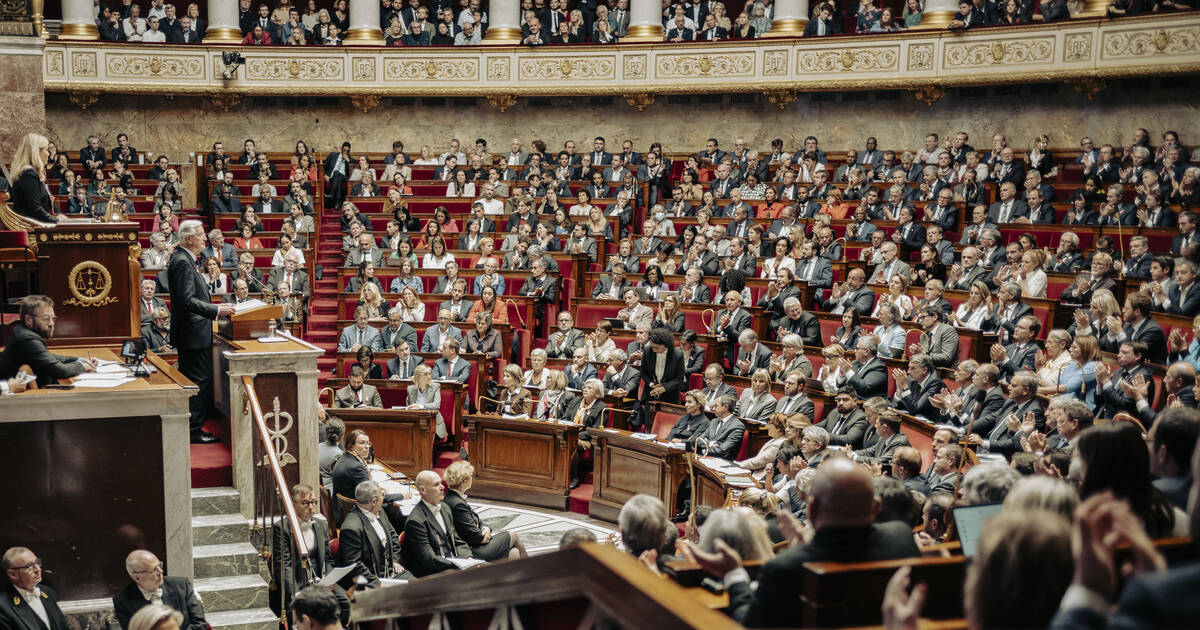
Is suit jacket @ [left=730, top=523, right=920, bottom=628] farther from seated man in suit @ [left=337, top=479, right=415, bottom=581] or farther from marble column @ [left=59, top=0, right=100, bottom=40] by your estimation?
marble column @ [left=59, top=0, right=100, bottom=40]

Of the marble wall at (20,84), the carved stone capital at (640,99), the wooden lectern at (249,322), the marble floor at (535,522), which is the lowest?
the marble floor at (535,522)

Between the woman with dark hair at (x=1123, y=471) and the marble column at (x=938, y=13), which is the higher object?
the marble column at (x=938, y=13)

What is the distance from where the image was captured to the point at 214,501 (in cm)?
482

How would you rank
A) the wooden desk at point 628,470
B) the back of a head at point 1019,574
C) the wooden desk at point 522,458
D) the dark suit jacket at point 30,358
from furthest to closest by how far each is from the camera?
1. the wooden desk at point 522,458
2. the wooden desk at point 628,470
3. the dark suit jacket at point 30,358
4. the back of a head at point 1019,574

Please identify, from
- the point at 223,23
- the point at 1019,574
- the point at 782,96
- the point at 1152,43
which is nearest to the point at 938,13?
the point at 782,96

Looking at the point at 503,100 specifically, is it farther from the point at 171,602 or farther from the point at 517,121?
the point at 171,602

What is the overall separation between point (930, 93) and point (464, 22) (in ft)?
21.4

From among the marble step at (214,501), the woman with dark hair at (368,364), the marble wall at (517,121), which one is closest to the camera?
the marble step at (214,501)

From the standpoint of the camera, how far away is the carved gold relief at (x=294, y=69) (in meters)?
14.3

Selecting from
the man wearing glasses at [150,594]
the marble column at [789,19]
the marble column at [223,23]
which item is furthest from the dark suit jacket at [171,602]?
the marble column at [223,23]

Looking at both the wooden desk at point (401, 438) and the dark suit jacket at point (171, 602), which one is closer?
the dark suit jacket at point (171, 602)

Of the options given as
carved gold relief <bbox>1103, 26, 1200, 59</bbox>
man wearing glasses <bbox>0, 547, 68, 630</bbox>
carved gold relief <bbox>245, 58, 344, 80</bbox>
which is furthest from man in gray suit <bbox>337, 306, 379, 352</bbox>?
carved gold relief <bbox>1103, 26, 1200, 59</bbox>

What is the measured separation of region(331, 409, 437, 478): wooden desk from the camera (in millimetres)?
8086

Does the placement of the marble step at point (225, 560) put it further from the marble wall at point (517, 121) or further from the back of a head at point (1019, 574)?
the marble wall at point (517, 121)
